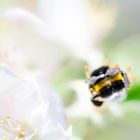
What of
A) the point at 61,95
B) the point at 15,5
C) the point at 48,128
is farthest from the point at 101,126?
the point at 15,5

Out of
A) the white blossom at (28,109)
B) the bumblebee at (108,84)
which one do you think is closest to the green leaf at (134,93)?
the white blossom at (28,109)

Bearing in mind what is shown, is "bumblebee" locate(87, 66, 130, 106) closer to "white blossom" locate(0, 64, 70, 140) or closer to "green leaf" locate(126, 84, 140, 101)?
"white blossom" locate(0, 64, 70, 140)

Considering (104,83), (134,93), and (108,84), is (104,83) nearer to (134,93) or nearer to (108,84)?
(108,84)

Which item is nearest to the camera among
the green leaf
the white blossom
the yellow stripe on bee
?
the yellow stripe on bee

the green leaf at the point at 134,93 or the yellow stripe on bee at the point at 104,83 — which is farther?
the green leaf at the point at 134,93

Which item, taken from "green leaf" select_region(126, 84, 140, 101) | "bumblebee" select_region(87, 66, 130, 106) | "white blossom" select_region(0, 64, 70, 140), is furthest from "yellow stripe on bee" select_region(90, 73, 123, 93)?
"green leaf" select_region(126, 84, 140, 101)

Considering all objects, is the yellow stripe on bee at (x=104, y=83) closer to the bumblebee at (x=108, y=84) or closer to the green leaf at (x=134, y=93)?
the bumblebee at (x=108, y=84)

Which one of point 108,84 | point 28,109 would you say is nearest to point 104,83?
point 108,84

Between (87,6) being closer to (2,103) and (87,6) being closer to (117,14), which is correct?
(117,14)
